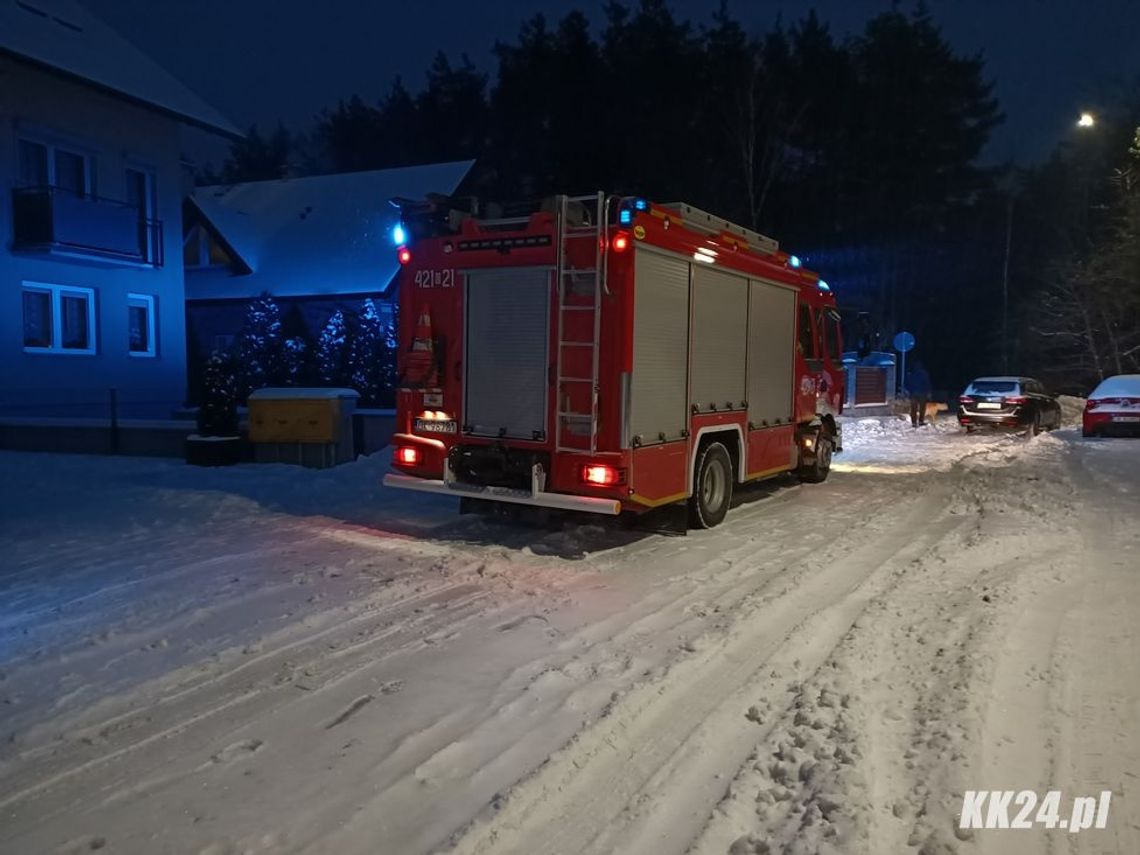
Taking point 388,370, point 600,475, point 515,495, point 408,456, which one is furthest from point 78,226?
point 600,475

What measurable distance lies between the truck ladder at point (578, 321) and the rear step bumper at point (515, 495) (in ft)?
1.50

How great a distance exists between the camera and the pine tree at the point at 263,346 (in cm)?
2484

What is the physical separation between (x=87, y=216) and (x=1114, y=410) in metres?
23.7

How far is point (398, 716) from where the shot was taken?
14.9 ft

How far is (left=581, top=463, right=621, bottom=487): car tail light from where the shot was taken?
786 cm

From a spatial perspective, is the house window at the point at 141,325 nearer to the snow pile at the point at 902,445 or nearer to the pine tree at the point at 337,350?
the pine tree at the point at 337,350

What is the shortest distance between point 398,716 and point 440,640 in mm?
1200

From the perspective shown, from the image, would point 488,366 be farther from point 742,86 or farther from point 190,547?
point 742,86

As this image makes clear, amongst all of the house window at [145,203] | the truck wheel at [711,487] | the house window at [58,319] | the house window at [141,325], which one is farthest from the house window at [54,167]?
the truck wheel at [711,487]

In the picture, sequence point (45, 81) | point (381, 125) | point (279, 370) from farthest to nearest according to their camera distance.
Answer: point (381, 125) < point (279, 370) < point (45, 81)

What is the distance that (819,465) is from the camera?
518 inches

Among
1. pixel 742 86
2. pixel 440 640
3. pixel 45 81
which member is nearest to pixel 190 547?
pixel 440 640

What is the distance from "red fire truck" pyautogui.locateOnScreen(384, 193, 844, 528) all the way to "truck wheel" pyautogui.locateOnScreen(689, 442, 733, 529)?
2cm

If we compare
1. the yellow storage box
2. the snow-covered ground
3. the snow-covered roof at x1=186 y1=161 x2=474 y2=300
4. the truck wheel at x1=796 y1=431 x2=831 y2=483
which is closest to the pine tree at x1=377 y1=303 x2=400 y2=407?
the snow-covered roof at x1=186 y1=161 x2=474 y2=300
